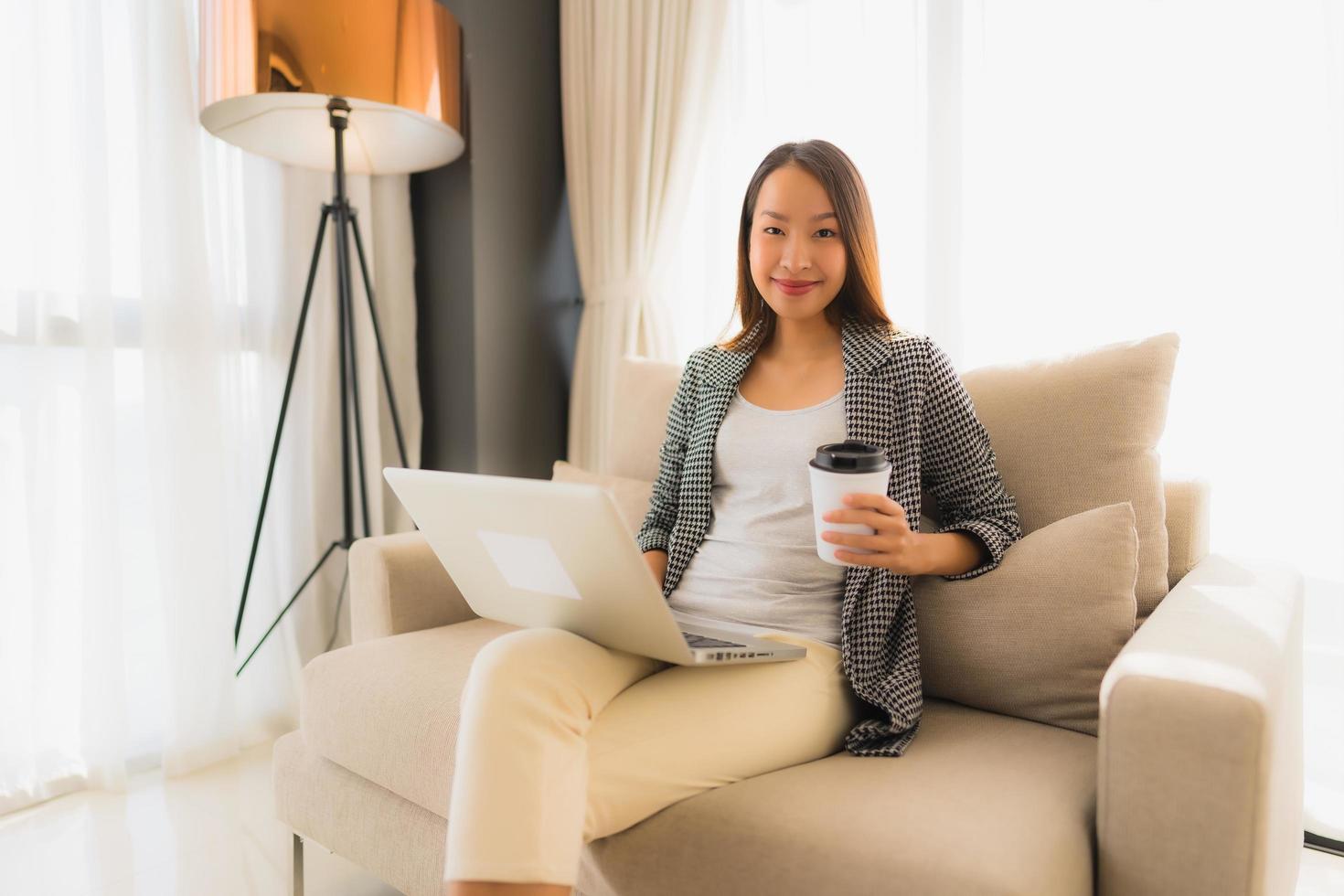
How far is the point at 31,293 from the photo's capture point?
181 centimetres

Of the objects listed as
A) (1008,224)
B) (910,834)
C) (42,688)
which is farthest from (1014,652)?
(42,688)

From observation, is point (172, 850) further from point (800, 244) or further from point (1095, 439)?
point (1095, 439)

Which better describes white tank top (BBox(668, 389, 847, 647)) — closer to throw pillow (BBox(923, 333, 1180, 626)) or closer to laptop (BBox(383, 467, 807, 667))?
laptop (BBox(383, 467, 807, 667))

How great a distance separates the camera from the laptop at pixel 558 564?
85 centimetres

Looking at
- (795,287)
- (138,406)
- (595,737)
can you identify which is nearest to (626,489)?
(795,287)

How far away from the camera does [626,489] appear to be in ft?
5.56

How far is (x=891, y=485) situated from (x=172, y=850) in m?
1.51

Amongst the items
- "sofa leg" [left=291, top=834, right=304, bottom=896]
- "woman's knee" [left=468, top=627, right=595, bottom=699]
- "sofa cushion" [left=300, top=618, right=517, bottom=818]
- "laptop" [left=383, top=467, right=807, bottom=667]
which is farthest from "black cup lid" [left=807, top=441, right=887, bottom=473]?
"sofa leg" [left=291, top=834, right=304, bottom=896]

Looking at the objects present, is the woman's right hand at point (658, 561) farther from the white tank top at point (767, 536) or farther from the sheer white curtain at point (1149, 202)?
the sheer white curtain at point (1149, 202)

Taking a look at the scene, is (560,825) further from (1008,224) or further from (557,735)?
(1008,224)

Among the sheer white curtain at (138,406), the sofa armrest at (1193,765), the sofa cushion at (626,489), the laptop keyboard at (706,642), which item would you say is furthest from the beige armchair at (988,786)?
the sheer white curtain at (138,406)

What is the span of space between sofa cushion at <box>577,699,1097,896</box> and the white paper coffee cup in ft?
0.87

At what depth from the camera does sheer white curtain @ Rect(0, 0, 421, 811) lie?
71.1 inches

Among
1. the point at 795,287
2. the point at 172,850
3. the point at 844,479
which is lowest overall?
the point at 172,850
